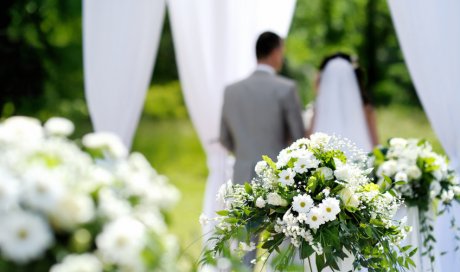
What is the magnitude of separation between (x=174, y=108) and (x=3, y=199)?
11.9 metres

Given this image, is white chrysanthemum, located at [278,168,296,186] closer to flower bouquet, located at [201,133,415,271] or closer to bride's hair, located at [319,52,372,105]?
flower bouquet, located at [201,133,415,271]

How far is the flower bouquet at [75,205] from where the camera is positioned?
1175 millimetres

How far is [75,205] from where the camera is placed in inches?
48.1

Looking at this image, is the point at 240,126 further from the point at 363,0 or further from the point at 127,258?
the point at 363,0

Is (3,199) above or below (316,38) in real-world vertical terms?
below

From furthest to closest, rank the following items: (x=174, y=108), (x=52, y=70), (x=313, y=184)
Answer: (x=174, y=108)
(x=52, y=70)
(x=313, y=184)

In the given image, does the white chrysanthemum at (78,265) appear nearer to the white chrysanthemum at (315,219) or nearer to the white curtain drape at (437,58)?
the white chrysanthemum at (315,219)

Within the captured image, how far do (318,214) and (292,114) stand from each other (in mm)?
1960

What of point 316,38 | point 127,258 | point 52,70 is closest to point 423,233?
point 127,258

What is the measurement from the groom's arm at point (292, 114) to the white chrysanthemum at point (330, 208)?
1.87 meters

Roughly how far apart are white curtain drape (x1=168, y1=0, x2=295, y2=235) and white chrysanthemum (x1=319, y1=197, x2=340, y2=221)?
2248 millimetres

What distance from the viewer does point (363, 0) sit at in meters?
14.4

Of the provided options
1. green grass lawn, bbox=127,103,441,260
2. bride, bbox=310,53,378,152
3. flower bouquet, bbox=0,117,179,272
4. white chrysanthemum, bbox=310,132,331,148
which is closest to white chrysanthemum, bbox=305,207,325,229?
white chrysanthemum, bbox=310,132,331,148

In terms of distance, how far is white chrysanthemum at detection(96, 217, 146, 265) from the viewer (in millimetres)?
1173
